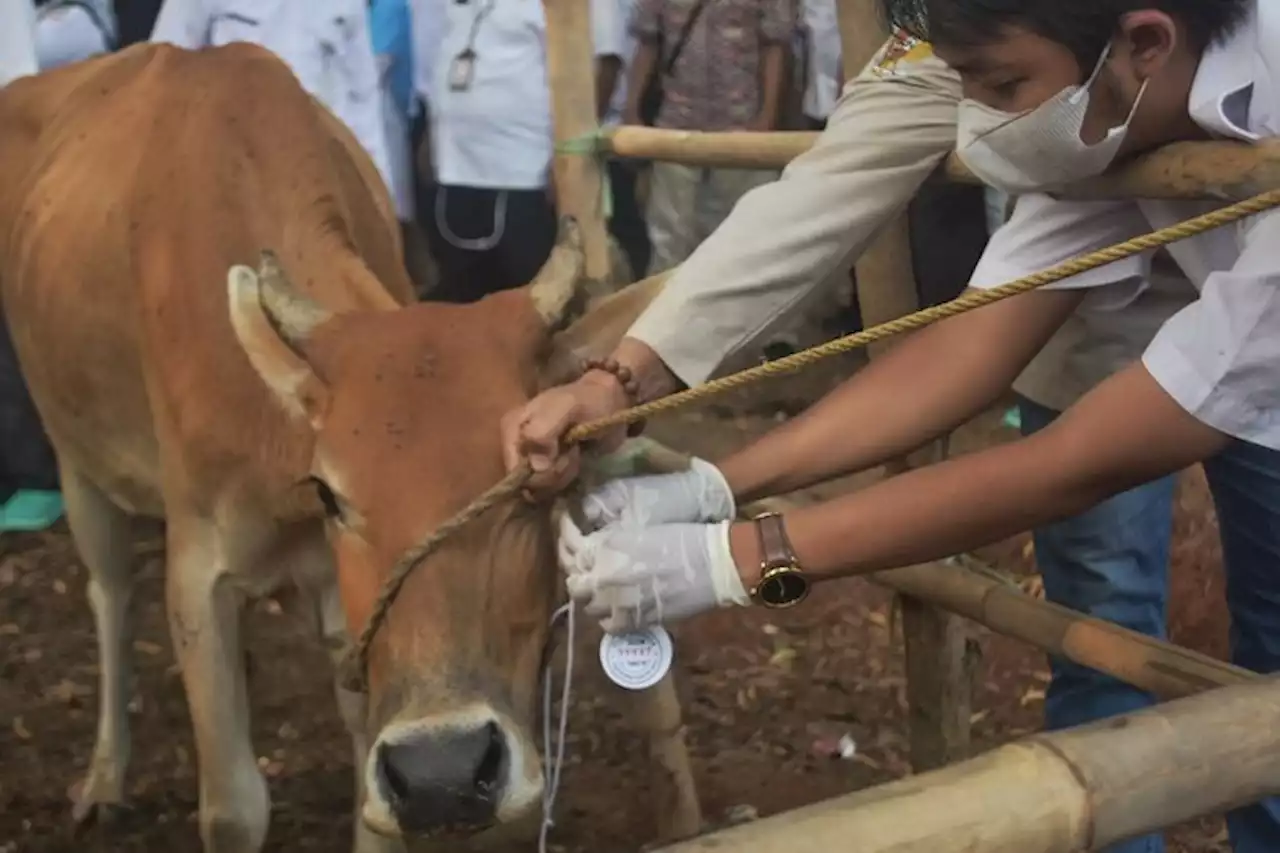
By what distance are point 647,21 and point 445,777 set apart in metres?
4.98

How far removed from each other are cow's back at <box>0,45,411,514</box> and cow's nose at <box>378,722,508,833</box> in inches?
34.7

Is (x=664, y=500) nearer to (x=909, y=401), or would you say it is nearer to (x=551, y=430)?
(x=551, y=430)

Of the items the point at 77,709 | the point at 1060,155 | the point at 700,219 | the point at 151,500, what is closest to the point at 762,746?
the point at 151,500

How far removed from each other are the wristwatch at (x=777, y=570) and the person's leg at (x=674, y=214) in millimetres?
4901

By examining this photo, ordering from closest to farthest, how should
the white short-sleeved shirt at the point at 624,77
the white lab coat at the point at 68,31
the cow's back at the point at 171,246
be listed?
the cow's back at the point at 171,246 < the white lab coat at the point at 68,31 < the white short-sleeved shirt at the point at 624,77

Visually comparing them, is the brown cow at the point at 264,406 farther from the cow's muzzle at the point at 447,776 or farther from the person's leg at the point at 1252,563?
the person's leg at the point at 1252,563

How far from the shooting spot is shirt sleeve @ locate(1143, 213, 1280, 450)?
5.02ft

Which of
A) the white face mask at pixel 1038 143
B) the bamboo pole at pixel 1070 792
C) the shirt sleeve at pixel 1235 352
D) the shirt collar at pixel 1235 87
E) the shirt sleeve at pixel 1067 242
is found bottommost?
the bamboo pole at pixel 1070 792

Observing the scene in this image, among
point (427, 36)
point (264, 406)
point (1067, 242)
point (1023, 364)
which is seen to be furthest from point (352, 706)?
point (427, 36)

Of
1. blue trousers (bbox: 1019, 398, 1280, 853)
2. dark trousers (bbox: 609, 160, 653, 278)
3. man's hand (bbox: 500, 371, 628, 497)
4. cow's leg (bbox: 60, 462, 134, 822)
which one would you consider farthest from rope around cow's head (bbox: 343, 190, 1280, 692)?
dark trousers (bbox: 609, 160, 653, 278)

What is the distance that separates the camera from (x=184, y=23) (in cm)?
504

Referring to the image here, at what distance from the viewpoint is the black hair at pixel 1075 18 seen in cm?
163

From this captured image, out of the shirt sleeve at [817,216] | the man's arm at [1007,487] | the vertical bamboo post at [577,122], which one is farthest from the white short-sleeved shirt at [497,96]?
the man's arm at [1007,487]

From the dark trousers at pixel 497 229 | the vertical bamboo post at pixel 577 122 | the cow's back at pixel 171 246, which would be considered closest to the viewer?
the cow's back at pixel 171 246
